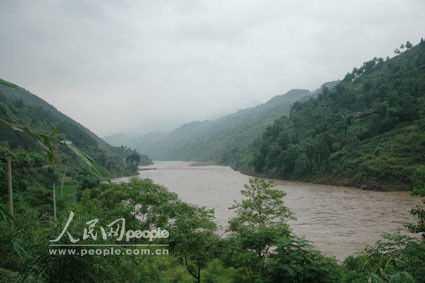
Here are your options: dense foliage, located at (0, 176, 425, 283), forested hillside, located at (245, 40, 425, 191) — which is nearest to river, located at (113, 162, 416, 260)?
dense foliage, located at (0, 176, 425, 283)

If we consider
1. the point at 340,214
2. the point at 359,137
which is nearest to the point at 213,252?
the point at 340,214

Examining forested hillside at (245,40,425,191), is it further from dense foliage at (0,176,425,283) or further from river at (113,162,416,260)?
dense foliage at (0,176,425,283)

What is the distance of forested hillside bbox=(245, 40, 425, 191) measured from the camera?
108 feet

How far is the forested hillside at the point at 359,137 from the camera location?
108 feet

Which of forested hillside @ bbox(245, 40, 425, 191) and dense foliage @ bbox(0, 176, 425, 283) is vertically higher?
forested hillside @ bbox(245, 40, 425, 191)

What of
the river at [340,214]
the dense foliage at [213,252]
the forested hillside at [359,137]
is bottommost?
the river at [340,214]

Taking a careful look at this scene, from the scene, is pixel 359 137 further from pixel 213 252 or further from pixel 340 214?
pixel 213 252

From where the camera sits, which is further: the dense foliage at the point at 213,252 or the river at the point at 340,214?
the river at the point at 340,214

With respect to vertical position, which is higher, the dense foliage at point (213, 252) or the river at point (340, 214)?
the dense foliage at point (213, 252)

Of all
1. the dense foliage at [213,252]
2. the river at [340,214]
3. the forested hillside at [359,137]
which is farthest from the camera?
the forested hillside at [359,137]

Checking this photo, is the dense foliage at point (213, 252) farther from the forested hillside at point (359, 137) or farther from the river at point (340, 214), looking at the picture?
the forested hillside at point (359, 137)

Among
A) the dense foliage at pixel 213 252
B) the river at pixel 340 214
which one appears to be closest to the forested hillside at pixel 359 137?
the river at pixel 340 214

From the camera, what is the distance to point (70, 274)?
6.45 ft

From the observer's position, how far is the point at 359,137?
42.6 metres
